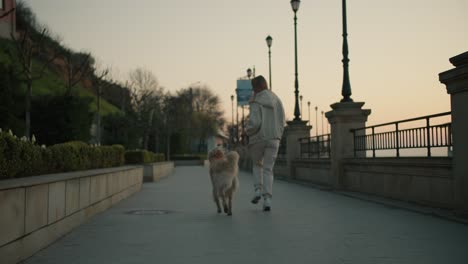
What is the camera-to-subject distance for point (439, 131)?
1021 centimetres

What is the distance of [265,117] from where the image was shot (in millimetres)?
9930

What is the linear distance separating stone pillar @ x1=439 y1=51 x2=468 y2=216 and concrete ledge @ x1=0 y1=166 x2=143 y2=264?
5.70m

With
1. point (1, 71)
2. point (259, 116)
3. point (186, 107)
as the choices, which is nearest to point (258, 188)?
point (259, 116)

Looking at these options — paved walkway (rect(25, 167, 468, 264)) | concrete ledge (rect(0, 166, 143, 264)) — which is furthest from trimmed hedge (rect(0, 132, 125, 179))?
paved walkway (rect(25, 167, 468, 264))

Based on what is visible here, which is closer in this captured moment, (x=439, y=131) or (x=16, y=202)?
(x=16, y=202)

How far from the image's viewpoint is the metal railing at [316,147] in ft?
60.9

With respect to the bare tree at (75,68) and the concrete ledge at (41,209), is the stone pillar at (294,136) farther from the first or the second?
the bare tree at (75,68)

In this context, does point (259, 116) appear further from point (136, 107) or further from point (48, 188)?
point (136, 107)

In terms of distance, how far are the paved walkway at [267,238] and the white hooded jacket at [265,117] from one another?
148 cm

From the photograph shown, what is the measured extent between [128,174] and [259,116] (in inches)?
211

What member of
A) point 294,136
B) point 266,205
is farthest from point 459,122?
point 294,136

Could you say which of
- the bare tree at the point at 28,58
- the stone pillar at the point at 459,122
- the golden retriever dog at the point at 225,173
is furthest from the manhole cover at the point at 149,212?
the bare tree at the point at 28,58

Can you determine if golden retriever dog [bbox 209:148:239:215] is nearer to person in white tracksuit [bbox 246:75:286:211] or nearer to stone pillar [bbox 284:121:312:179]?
person in white tracksuit [bbox 246:75:286:211]

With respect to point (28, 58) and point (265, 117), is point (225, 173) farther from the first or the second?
point (28, 58)
